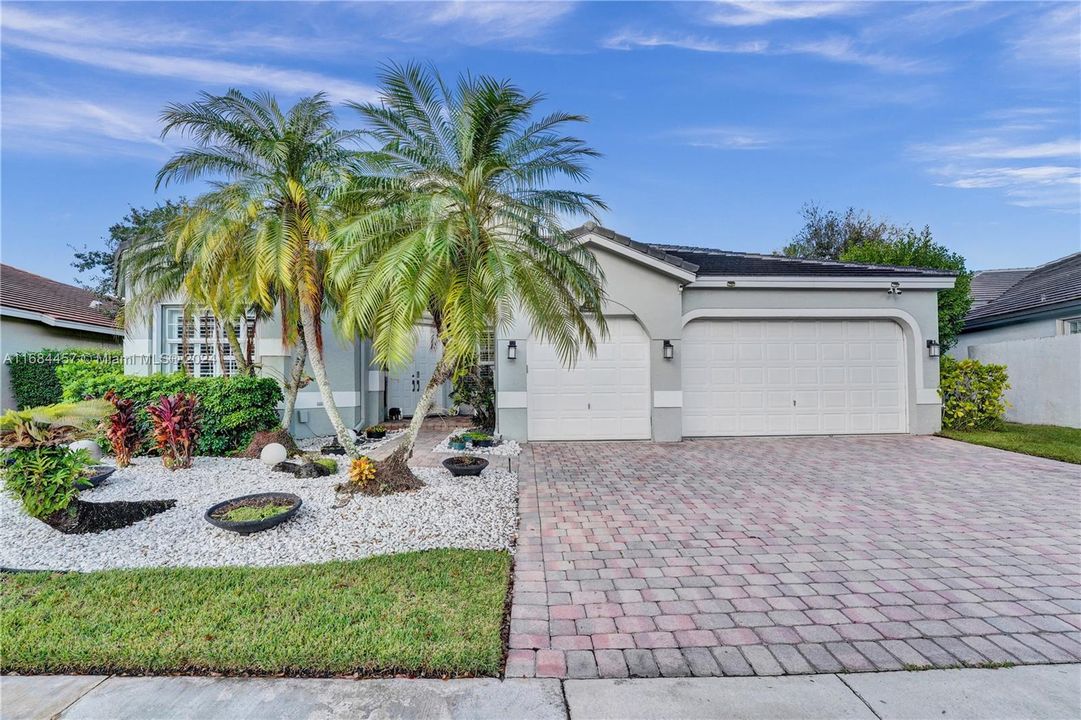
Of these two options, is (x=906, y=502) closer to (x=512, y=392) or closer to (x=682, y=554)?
(x=682, y=554)

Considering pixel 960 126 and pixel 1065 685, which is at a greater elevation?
pixel 960 126

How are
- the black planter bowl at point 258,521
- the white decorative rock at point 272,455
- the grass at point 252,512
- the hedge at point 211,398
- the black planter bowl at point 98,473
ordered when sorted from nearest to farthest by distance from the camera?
the black planter bowl at point 258,521
the grass at point 252,512
the black planter bowl at point 98,473
the white decorative rock at point 272,455
the hedge at point 211,398

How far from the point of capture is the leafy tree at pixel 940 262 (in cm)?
1450

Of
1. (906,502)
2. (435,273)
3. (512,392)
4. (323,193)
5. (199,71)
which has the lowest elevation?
(906,502)

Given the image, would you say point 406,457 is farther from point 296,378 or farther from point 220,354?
point 220,354

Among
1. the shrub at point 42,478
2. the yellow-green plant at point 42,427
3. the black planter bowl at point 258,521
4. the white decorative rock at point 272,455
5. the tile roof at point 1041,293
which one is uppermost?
the tile roof at point 1041,293

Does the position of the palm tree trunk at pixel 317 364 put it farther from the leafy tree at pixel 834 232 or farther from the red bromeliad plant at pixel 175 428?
the leafy tree at pixel 834 232

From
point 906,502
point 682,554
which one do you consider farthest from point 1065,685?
point 906,502

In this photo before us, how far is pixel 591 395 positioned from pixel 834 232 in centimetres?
2425

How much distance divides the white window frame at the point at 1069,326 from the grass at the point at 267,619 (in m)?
17.2

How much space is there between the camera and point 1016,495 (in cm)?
639

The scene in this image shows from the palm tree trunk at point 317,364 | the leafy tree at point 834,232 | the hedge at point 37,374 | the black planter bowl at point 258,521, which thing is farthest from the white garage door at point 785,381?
the leafy tree at point 834,232

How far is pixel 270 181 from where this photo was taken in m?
7.11

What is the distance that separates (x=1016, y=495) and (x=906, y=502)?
1.71 m
